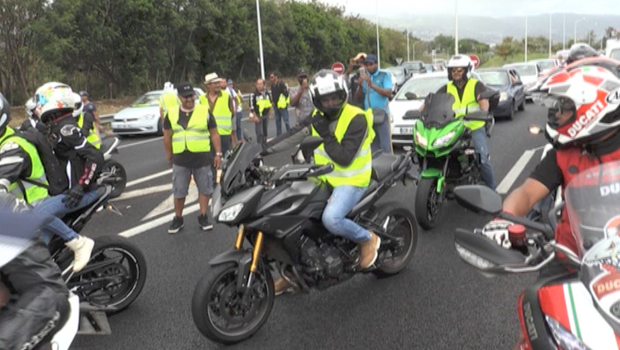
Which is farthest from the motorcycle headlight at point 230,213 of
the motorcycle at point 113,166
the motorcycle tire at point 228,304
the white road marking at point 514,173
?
the motorcycle at point 113,166

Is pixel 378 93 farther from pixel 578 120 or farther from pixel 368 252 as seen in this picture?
pixel 578 120

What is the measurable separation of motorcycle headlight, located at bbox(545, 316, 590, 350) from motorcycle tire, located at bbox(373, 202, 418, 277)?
8.96 ft

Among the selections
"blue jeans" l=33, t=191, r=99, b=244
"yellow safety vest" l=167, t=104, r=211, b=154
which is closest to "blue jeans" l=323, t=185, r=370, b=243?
"blue jeans" l=33, t=191, r=99, b=244

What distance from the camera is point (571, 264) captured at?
189cm

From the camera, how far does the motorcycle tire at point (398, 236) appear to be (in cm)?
456

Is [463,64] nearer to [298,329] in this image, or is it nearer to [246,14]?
[298,329]

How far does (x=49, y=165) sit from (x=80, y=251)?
2.36 feet

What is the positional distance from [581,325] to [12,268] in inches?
77.5

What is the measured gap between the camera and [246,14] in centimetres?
3688

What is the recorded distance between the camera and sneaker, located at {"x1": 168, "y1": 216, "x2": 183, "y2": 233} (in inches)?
246

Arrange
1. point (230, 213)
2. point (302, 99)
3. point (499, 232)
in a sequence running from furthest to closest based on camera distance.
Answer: point (302, 99) < point (230, 213) < point (499, 232)

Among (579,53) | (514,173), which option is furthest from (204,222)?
(579,53)

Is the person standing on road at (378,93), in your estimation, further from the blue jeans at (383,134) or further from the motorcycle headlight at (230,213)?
the motorcycle headlight at (230,213)

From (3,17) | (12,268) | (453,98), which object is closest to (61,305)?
(12,268)
